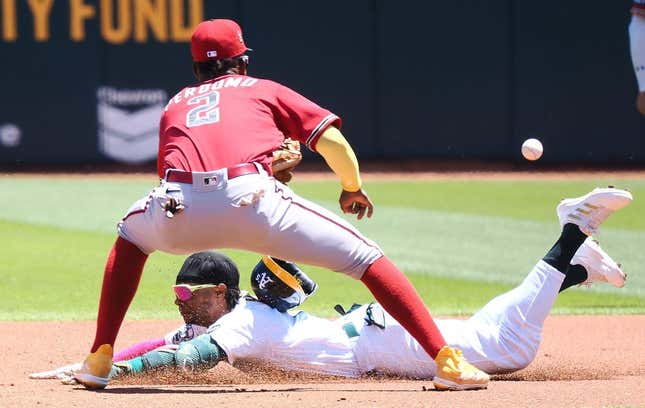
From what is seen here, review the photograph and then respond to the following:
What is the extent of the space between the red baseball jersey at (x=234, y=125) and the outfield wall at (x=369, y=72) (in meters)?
12.0

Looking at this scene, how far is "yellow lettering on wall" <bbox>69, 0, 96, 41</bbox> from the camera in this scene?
54.4ft

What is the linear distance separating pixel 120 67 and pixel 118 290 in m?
12.2

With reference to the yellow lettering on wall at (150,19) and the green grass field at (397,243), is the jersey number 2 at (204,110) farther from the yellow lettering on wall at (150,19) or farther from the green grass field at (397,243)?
the yellow lettering on wall at (150,19)

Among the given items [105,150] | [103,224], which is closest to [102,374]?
[103,224]

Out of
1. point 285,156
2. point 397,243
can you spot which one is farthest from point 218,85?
point 397,243

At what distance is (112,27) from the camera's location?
16.6 m

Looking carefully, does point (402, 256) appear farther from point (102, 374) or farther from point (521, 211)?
point (102, 374)

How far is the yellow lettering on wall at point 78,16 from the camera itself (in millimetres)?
16578

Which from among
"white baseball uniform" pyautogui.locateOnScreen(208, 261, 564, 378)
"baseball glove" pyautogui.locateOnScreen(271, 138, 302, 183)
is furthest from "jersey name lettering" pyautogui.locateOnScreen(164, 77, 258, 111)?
"white baseball uniform" pyautogui.locateOnScreen(208, 261, 564, 378)

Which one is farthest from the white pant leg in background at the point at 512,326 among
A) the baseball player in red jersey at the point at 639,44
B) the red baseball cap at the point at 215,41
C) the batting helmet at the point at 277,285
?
the baseball player in red jersey at the point at 639,44

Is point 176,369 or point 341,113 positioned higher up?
point 176,369

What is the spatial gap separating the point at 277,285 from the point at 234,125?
819mm

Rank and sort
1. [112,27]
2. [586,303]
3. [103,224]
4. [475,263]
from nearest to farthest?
[586,303] < [475,263] < [103,224] < [112,27]

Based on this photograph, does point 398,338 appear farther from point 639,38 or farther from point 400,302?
point 639,38
